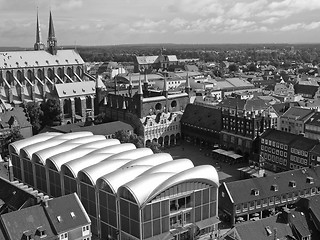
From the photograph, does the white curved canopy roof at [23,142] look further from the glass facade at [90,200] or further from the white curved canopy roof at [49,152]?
the glass facade at [90,200]

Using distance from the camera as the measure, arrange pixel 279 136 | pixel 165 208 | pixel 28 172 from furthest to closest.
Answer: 1. pixel 279 136
2. pixel 28 172
3. pixel 165 208

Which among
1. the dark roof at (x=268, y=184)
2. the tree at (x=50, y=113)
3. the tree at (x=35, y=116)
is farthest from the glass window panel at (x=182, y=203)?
the tree at (x=50, y=113)

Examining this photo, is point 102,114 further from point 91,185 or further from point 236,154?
point 91,185

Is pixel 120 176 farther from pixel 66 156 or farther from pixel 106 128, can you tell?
pixel 106 128

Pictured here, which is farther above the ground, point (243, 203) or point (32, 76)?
point (32, 76)

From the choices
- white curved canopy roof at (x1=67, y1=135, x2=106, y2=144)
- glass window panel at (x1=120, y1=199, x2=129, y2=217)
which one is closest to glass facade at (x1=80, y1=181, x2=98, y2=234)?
glass window panel at (x1=120, y1=199, x2=129, y2=217)

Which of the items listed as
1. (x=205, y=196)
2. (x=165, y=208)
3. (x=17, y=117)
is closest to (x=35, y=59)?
(x=17, y=117)

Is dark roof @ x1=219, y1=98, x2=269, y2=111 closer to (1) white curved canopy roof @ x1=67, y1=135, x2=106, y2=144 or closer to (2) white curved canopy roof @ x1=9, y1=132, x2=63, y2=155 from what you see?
(1) white curved canopy roof @ x1=67, y1=135, x2=106, y2=144

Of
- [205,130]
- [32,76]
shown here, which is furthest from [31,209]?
[32,76]
